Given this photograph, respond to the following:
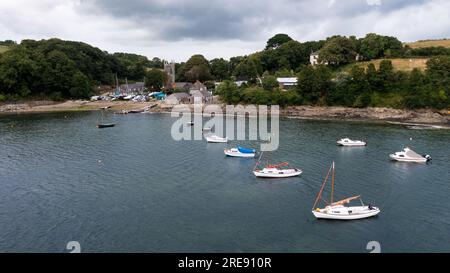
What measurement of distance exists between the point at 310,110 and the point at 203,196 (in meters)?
86.5

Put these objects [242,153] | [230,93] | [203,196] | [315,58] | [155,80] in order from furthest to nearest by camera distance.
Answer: [155,80]
[315,58]
[230,93]
[242,153]
[203,196]

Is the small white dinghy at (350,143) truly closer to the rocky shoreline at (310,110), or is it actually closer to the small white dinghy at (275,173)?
the small white dinghy at (275,173)

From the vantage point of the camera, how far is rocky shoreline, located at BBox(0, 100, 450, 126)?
11170cm

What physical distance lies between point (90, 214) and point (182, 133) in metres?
54.7

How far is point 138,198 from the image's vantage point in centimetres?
4966

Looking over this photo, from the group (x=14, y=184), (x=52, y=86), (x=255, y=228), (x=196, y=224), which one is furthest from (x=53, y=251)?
(x=52, y=86)

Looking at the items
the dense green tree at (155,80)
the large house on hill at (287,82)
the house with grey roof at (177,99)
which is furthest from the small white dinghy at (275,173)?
the dense green tree at (155,80)

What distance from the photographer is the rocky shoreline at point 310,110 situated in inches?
4398

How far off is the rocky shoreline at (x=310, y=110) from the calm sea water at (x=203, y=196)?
24.8 metres

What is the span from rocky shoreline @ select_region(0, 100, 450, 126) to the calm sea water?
24817 millimetres

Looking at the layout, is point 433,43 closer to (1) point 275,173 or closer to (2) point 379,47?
(2) point 379,47

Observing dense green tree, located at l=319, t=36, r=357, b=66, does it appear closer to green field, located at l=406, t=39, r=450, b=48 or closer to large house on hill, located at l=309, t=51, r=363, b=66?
large house on hill, located at l=309, t=51, r=363, b=66

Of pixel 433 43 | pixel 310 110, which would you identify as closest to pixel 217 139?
pixel 310 110

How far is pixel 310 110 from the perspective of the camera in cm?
12850
